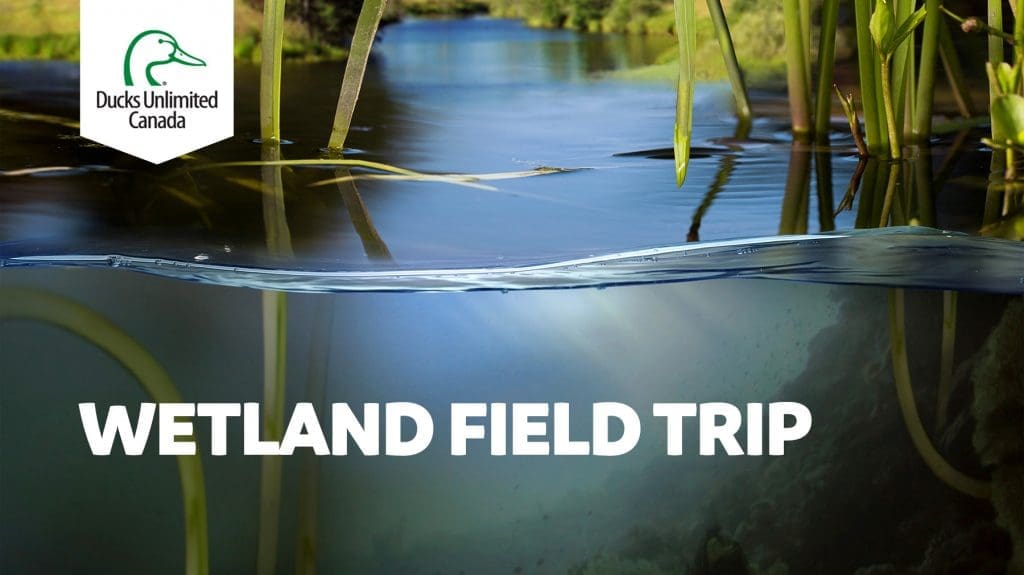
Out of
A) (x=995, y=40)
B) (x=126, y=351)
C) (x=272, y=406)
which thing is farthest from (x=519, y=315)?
(x=995, y=40)

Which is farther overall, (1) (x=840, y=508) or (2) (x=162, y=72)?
(1) (x=840, y=508)

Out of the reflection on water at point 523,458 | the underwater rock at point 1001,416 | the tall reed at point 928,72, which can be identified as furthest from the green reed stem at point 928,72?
the underwater rock at point 1001,416

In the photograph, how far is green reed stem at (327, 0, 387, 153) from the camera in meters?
0.61

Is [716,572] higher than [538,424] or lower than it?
lower

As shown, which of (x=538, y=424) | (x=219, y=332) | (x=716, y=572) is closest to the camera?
(x=538, y=424)

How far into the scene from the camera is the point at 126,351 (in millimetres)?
676

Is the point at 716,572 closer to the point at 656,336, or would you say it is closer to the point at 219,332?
the point at 656,336

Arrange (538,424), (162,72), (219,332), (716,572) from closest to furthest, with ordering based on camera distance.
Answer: (162,72)
(538,424)
(219,332)
(716,572)

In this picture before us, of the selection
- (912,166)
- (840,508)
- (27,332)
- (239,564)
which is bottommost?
(239,564)

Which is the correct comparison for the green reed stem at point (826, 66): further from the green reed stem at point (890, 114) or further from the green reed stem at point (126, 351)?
the green reed stem at point (126, 351)

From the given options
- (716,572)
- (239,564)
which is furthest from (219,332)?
(716,572)

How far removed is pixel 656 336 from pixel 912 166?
15.4 inches

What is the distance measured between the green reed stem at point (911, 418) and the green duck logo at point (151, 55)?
2.25ft

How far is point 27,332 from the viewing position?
3.25ft
